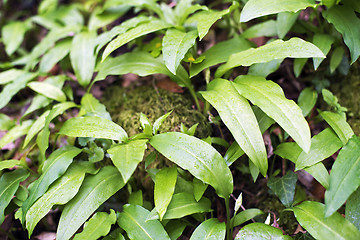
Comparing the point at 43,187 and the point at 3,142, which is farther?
the point at 3,142

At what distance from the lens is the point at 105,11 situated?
2.74 metres

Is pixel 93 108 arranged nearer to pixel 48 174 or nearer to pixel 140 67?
pixel 140 67

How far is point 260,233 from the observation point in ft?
4.88

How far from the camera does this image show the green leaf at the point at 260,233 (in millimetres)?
1469

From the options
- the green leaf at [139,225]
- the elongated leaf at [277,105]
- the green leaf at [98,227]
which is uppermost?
the elongated leaf at [277,105]

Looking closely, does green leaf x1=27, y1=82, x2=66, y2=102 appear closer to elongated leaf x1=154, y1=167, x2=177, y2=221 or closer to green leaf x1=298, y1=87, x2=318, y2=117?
elongated leaf x1=154, y1=167, x2=177, y2=221

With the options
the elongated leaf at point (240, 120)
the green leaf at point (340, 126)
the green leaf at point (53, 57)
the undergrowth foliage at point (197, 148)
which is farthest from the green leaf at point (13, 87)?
the green leaf at point (340, 126)

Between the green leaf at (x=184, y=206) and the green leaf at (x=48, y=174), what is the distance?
2.23 feet

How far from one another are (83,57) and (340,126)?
1972 millimetres

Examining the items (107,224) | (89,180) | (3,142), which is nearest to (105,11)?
(3,142)

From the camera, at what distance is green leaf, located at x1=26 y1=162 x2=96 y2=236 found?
5.17 feet

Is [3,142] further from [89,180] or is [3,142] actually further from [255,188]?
[255,188]

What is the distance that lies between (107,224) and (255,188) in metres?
1.08

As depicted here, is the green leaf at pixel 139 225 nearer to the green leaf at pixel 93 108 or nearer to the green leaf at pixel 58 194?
the green leaf at pixel 58 194
